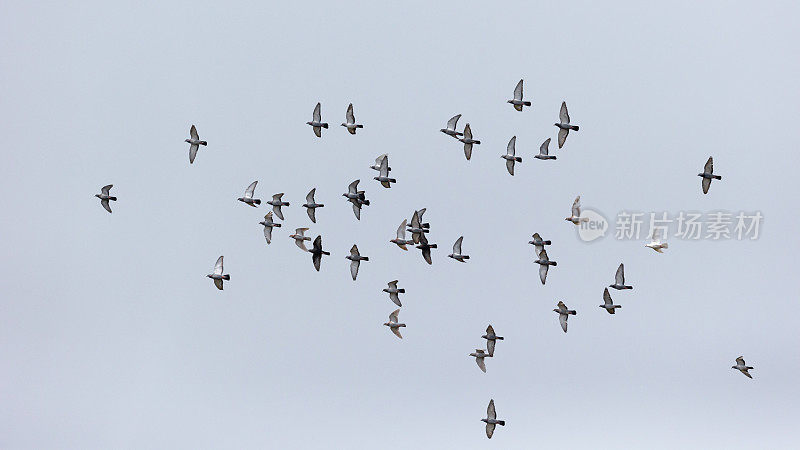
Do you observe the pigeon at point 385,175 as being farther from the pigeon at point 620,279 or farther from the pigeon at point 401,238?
the pigeon at point 620,279

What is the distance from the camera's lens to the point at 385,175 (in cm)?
10338

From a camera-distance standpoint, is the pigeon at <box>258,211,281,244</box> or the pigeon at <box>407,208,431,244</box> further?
the pigeon at <box>258,211,281,244</box>

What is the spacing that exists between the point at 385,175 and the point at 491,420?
15.5 meters

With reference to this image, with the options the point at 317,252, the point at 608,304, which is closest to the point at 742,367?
the point at 608,304

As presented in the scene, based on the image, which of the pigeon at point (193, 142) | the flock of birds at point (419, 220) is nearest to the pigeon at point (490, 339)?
the flock of birds at point (419, 220)

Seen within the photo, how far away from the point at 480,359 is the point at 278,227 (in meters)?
12.8

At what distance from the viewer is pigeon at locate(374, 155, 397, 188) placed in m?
103

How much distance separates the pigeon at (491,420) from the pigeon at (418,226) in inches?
452

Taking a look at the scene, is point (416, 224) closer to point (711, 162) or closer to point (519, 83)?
point (519, 83)

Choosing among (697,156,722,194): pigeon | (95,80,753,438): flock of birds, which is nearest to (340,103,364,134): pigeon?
(95,80,753,438): flock of birds

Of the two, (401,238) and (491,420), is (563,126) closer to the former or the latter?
(401,238)

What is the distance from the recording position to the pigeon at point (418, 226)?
104 metres

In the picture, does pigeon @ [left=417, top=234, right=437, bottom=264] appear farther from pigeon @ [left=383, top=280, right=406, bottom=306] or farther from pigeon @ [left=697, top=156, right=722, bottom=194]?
pigeon @ [left=697, top=156, right=722, bottom=194]

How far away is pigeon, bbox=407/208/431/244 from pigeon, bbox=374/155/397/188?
2111mm
